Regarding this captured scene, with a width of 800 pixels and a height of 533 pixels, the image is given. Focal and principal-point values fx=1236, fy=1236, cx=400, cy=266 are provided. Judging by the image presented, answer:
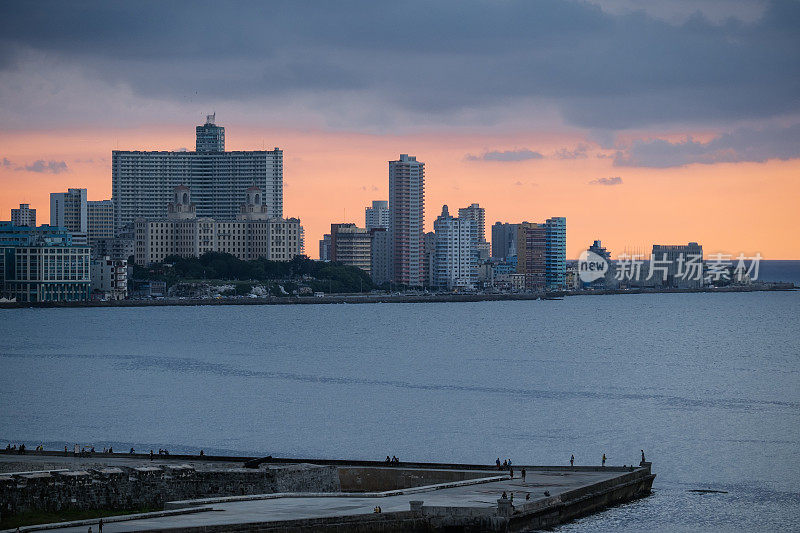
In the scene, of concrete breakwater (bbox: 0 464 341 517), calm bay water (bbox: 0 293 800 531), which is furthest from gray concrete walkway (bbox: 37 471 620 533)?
concrete breakwater (bbox: 0 464 341 517)

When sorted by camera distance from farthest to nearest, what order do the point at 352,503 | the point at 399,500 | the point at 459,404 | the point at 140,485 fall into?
1. the point at 459,404
2. the point at 140,485
3. the point at 399,500
4. the point at 352,503

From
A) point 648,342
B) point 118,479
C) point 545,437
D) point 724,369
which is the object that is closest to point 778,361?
point 724,369

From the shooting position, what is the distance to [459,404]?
80.9m

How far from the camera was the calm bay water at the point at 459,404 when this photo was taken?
58.4m

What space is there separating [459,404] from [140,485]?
3936cm

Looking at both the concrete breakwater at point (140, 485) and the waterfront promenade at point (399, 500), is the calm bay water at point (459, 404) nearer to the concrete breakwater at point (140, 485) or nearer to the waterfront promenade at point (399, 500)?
the waterfront promenade at point (399, 500)

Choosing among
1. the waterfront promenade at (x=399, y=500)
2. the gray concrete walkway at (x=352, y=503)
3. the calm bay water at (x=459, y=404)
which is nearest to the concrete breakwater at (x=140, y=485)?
the waterfront promenade at (x=399, y=500)

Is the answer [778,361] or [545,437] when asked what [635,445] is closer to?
[545,437]

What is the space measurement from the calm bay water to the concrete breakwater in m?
10.5

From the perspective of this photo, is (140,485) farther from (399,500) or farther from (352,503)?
(399,500)

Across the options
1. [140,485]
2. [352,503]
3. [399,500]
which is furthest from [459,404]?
[140,485]

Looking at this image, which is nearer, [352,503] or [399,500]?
[352,503]

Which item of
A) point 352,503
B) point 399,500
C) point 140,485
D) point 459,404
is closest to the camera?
point 352,503

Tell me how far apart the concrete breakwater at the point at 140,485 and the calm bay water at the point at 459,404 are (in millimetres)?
10546
